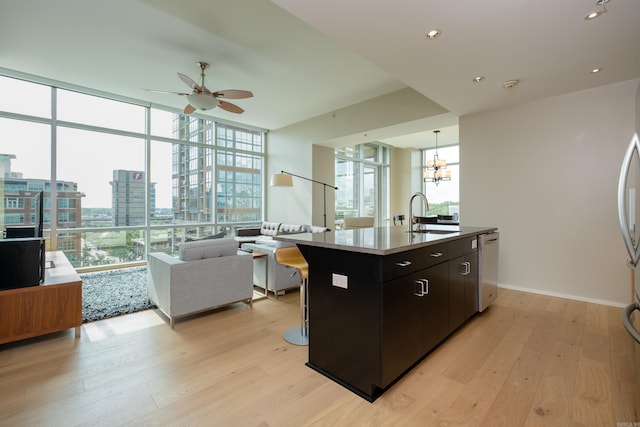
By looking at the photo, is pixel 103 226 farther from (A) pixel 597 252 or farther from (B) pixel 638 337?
(A) pixel 597 252

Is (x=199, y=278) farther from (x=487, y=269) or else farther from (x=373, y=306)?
(x=487, y=269)

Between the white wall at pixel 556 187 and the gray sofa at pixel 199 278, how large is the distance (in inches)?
138

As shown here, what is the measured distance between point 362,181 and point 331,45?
5.24 meters

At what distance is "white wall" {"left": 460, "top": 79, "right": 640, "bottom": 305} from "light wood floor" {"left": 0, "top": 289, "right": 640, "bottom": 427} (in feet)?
3.05

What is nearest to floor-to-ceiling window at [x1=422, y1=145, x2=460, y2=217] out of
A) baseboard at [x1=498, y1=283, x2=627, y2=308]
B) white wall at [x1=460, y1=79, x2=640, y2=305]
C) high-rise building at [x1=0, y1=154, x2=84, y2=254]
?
white wall at [x1=460, y1=79, x2=640, y2=305]

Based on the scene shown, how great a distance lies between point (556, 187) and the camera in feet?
12.1

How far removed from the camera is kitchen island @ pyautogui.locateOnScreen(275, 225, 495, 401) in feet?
5.57

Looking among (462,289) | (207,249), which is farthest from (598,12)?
(207,249)

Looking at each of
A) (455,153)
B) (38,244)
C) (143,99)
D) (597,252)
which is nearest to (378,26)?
(38,244)

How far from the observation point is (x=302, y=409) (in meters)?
1.65

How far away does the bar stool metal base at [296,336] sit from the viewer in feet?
8.17

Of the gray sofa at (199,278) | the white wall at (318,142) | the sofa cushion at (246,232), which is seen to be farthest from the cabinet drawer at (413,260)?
the sofa cushion at (246,232)

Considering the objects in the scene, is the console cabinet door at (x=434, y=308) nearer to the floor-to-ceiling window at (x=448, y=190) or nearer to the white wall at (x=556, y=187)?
the white wall at (x=556, y=187)

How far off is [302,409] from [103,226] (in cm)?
537
